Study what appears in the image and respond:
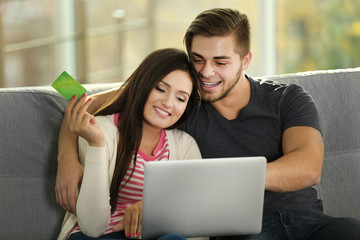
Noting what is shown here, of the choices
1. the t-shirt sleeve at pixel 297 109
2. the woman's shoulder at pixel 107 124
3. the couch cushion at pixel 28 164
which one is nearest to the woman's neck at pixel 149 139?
the woman's shoulder at pixel 107 124

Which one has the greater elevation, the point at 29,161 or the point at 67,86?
the point at 67,86

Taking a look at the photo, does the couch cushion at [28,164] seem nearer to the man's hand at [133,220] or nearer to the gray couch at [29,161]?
the gray couch at [29,161]

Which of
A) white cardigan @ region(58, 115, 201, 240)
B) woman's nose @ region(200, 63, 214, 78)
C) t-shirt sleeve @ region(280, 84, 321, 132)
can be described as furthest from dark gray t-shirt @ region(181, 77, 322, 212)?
white cardigan @ region(58, 115, 201, 240)

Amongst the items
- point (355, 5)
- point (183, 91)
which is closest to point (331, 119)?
point (183, 91)

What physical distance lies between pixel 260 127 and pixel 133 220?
67 cm

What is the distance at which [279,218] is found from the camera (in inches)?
77.9

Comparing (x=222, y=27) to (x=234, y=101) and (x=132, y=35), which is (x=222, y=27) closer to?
(x=234, y=101)

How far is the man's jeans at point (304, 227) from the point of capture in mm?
1862

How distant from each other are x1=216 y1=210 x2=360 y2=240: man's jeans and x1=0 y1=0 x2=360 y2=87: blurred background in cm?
230

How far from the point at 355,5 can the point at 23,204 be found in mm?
3354

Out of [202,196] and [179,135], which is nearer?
[202,196]

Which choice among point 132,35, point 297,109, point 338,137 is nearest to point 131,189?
point 297,109

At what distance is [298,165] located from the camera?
1.96 meters

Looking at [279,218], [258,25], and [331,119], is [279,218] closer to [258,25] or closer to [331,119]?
[331,119]
